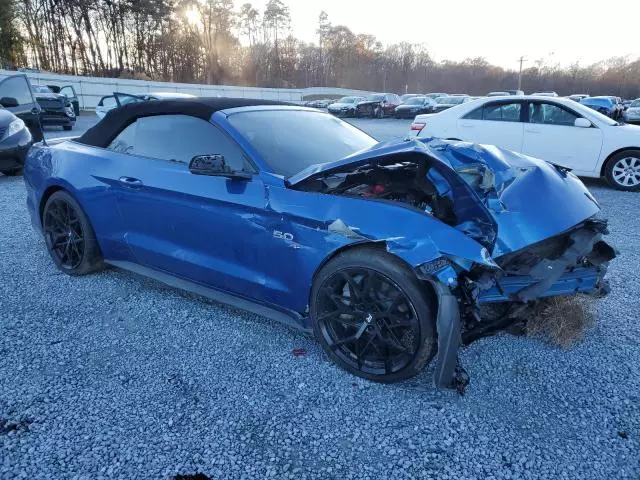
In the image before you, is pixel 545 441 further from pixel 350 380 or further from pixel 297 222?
pixel 297 222

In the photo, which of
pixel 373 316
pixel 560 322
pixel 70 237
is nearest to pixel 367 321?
pixel 373 316

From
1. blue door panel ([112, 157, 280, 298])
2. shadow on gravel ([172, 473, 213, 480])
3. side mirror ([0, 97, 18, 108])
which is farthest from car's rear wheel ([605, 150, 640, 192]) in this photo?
side mirror ([0, 97, 18, 108])

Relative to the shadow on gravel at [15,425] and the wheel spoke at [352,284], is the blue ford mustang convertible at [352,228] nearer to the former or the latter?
the wheel spoke at [352,284]

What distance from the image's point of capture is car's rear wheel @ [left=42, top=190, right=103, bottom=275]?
149 inches

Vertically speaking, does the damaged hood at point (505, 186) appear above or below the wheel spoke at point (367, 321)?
above

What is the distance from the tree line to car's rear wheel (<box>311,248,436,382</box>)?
42.3 meters

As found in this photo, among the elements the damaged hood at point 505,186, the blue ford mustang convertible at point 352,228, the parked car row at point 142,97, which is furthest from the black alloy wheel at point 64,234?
the damaged hood at point 505,186

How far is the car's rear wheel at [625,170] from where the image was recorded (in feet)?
24.0

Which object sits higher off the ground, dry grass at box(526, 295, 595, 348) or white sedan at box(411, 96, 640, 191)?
white sedan at box(411, 96, 640, 191)

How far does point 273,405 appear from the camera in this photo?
2.36 meters

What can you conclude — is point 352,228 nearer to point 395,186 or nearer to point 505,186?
point 395,186

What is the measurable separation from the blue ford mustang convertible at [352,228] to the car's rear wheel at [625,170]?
17.6ft

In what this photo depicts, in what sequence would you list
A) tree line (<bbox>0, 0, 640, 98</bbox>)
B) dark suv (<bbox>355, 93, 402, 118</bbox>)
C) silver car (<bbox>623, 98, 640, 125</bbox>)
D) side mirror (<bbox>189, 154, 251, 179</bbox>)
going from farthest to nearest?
tree line (<bbox>0, 0, 640, 98</bbox>), dark suv (<bbox>355, 93, 402, 118</bbox>), silver car (<bbox>623, 98, 640, 125</bbox>), side mirror (<bbox>189, 154, 251, 179</bbox>)

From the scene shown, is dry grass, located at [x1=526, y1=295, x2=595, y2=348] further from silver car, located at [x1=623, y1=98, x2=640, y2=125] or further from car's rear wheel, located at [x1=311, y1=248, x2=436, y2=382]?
silver car, located at [x1=623, y1=98, x2=640, y2=125]
